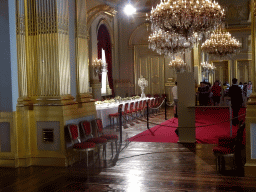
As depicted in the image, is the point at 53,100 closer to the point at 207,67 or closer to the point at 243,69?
the point at 207,67

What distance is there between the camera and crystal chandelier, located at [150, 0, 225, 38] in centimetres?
835

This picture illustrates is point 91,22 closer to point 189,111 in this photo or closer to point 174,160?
point 189,111

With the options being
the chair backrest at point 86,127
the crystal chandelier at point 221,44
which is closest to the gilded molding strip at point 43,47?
the chair backrest at point 86,127

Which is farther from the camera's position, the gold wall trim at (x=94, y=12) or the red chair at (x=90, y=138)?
the gold wall trim at (x=94, y=12)

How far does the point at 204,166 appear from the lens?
18.2 ft

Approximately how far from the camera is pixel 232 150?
17.1 feet

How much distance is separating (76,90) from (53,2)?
1719 mm

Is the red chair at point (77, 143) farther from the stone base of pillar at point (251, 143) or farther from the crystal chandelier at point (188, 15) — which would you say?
the crystal chandelier at point (188, 15)

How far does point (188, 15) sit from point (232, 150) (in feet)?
14.1

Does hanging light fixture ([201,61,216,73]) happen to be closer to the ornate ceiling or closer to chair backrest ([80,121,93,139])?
the ornate ceiling

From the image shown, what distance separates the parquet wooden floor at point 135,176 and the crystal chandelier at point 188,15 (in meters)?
3.55

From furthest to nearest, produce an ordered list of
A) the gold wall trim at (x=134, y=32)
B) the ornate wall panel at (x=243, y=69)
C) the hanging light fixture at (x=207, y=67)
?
the ornate wall panel at (x=243, y=69), the hanging light fixture at (x=207, y=67), the gold wall trim at (x=134, y=32)

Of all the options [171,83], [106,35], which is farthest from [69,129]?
[171,83]

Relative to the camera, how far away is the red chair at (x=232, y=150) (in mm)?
5203
